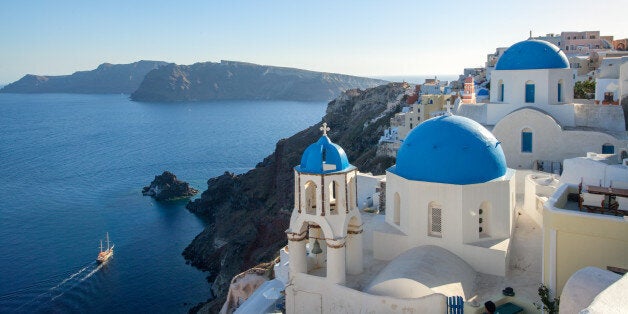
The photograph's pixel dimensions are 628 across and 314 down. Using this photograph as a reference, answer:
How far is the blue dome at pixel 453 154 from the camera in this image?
14391 millimetres

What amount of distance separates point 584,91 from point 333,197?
2395 cm

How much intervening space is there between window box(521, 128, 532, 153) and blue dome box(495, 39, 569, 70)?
2.89m

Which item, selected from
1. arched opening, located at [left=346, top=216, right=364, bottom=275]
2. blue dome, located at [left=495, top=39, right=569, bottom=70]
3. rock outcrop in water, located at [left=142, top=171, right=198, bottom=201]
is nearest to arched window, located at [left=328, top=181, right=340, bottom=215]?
arched opening, located at [left=346, top=216, right=364, bottom=275]

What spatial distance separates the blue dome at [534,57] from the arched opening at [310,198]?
13.5 metres

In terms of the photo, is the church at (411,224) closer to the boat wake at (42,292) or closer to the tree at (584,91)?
the tree at (584,91)

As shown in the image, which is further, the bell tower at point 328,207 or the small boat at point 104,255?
the small boat at point 104,255

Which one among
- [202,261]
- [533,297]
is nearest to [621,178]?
[533,297]

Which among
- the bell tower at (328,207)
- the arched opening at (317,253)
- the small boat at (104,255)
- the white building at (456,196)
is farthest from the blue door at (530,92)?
the small boat at (104,255)

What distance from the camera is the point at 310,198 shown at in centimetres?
1426

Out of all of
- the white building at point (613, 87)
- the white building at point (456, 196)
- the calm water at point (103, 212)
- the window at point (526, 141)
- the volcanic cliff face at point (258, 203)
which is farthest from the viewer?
the volcanic cliff face at point (258, 203)

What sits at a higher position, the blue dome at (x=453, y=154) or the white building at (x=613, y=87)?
the white building at (x=613, y=87)

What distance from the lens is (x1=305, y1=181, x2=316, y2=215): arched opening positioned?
1391 centimetres

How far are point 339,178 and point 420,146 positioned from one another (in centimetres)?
287

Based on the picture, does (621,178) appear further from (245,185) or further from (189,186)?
(189,186)
